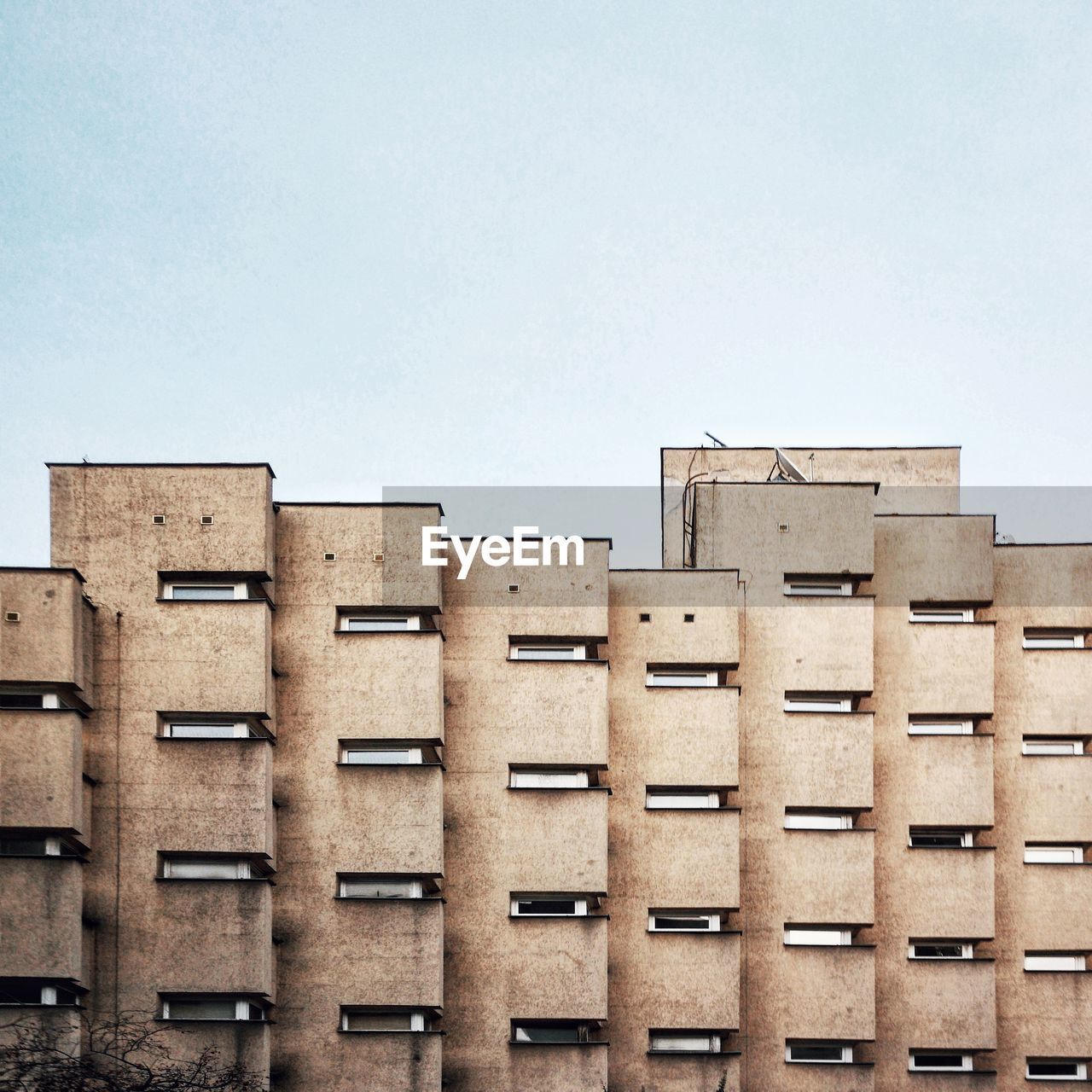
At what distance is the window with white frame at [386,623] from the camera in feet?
118

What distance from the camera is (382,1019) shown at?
34.3 meters

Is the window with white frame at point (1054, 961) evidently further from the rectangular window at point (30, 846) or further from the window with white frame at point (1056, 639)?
the rectangular window at point (30, 846)

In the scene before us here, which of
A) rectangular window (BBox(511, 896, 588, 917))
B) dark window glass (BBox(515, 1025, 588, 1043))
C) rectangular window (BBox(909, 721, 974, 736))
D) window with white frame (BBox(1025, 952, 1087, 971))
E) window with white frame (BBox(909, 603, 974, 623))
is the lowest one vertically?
dark window glass (BBox(515, 1025, 588, 1043))

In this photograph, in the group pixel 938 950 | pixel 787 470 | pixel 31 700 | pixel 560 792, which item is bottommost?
pixel 938 950

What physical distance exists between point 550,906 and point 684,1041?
3.45 meters

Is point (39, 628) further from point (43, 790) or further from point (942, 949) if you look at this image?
point (942, 949)

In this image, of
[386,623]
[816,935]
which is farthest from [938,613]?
[386,623]

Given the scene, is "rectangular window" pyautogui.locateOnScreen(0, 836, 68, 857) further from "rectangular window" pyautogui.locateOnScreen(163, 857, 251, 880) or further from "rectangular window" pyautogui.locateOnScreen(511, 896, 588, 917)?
"rectangular window" pyautogui.locateOnScreen(511, 896, 588, 917)

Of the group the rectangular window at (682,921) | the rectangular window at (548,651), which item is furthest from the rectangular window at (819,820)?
the rectangular window at (548,651)

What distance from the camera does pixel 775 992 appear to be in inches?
1389

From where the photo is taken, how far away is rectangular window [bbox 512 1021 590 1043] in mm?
34781

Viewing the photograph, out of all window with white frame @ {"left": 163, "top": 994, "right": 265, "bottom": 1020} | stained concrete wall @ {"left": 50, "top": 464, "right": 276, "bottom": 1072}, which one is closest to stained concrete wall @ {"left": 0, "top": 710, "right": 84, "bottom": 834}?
stained concrete wall @ {"left": 50, "top": 464, "right": 276, "bottom": 1072}

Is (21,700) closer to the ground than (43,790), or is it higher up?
higher up

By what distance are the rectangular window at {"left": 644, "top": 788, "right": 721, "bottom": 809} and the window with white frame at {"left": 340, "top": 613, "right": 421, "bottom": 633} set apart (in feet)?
17.7
